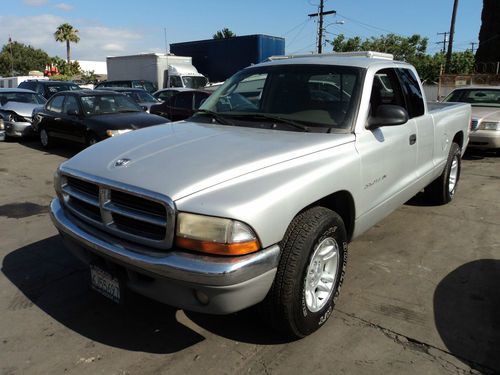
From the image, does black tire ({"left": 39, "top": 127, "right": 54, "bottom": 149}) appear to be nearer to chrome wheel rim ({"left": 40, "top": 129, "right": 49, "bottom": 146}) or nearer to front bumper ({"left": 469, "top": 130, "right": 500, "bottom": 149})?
chrome wheel rim ({"left": 40, "top": 129, "right": 49, "bottom": 146})

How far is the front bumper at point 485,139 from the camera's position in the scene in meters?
9.18

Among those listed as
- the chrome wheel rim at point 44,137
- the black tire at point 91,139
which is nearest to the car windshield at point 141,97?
the chrome wheel rim at point 44,137

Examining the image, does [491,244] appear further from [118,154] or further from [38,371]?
[38,371]

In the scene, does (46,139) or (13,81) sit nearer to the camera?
(46,139)

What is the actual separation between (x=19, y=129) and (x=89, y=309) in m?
10.5

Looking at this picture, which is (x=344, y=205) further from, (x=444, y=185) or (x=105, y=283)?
(x=444, y=185)

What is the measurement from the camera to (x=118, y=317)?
327 centimetres

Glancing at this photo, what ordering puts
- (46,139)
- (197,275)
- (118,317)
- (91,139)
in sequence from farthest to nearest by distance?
(46,139)
(91,139)
(118,317)
(197,275)

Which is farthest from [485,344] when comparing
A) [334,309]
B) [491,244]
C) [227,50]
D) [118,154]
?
[227,50]

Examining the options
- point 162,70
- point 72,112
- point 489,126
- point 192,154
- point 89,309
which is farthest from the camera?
point 162,70

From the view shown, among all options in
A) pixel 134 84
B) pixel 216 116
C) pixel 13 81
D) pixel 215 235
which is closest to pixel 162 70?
pixel 134 84

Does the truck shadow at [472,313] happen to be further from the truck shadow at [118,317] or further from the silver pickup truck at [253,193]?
the truck shadow at [118,317]

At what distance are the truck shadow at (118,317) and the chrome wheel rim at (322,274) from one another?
1.15ft

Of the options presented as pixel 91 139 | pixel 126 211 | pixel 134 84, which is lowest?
pixel 91 139
